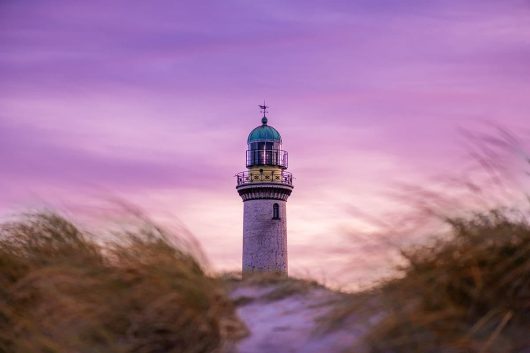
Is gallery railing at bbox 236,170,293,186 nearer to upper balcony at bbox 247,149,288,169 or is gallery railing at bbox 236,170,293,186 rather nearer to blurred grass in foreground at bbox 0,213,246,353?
upper balcony at bbox 247,149,288,169

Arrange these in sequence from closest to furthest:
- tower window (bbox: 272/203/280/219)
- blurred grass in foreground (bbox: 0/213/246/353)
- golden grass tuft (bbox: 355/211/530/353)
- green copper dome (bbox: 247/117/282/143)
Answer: golden grass tuft (bbox: 355/211/530/353) → blurred grass in foreground (bbox: 0/213/246/353) → green copper dome (bbox: 247/117/282/143) → tower window (bbox: 272/203/280/219)

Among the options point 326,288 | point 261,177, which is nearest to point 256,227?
point 261,177

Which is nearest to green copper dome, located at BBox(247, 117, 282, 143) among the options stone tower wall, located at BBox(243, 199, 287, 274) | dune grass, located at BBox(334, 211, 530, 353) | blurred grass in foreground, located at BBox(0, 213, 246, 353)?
stone tower wall, located at BBox(243, 199, 287, 274)

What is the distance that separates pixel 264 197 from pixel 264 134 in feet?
10.8

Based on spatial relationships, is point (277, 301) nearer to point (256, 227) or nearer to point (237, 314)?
point (237, 314)

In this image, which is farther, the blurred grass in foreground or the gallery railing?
the gallery railing

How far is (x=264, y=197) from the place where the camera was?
1581 inches

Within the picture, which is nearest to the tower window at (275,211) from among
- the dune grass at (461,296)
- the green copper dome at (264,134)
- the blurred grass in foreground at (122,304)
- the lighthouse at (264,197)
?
the lighthouse at (264,197)

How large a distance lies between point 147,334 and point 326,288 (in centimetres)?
169

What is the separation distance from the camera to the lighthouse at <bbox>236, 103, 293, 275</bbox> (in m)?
39.7

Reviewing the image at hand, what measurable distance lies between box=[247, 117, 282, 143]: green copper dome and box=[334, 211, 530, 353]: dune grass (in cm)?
3555

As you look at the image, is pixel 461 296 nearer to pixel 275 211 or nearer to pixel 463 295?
pixel 463 295

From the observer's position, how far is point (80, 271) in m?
4.75

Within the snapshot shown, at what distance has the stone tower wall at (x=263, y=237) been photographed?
3947 centimetres
